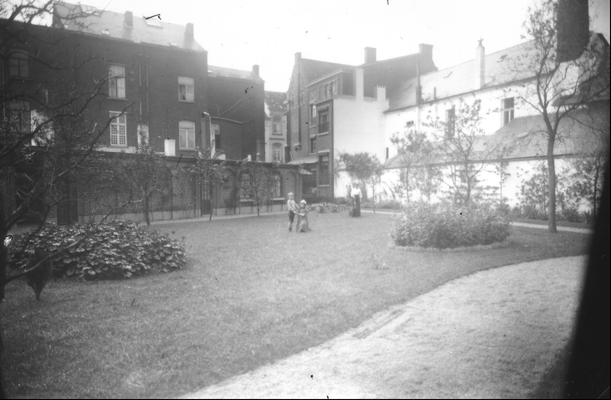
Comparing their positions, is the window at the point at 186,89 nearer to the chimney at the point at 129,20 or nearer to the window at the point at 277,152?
the chimney at the point at 129,20

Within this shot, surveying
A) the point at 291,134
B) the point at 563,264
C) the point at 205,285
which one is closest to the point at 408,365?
the point at 205,285

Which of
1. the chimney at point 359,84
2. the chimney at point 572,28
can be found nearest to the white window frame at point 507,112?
the chimney at point 572,28

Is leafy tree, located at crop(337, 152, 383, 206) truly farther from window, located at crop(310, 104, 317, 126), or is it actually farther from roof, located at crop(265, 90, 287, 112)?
roof, located at crop(265, 90, 287, 112)

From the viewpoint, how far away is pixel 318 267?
369 inches

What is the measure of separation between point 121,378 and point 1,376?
1.18 metres

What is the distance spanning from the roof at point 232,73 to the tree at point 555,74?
5580 mm

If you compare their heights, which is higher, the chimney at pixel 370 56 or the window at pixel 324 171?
the chimney at pixel 370 56

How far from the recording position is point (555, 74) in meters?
9.40

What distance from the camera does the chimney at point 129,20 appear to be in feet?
17.0

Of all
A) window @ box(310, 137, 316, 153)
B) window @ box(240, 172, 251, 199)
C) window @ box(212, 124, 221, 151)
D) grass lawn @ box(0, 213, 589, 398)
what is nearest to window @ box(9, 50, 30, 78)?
grass lawn @ box(0, 213, 589, 398)

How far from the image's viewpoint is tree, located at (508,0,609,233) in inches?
225

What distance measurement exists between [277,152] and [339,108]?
32.8ft

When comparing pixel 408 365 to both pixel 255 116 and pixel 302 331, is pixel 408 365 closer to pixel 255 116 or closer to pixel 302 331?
pixel 302 331

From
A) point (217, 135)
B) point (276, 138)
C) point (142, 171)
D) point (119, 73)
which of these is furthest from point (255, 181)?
point (119, 73)
